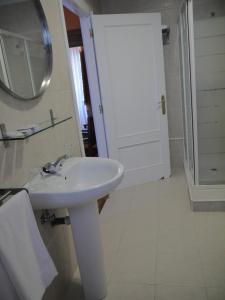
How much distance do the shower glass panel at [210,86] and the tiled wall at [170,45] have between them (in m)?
0.52

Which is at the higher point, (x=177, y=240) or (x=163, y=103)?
A: (x=163, y=103)

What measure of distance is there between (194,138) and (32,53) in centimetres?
158

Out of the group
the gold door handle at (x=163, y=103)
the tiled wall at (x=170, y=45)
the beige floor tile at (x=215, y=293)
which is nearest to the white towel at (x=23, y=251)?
the beige floor tile at (x=215, y=293)

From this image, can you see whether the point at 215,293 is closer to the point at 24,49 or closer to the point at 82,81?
the point at 24,49

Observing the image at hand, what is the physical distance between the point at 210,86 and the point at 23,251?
2.44 m

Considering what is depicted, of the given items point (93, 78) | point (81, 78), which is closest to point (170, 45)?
point (93, 78)

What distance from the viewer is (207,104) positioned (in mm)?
2645

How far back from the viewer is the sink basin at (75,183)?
113 centimetres

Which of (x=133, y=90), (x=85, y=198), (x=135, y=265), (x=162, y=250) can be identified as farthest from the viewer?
(x=133, y=90)

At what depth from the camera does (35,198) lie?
3.76 ft

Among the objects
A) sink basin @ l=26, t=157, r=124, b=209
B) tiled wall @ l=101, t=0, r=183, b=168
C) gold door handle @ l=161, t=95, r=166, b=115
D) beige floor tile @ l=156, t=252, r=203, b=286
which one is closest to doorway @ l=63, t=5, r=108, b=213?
tiled wall @ l=101, t=0, r=183, b=168

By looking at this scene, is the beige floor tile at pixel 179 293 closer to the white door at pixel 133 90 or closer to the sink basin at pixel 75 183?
the sink basin at pixel 75 183

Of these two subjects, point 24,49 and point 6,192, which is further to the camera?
point 24,49

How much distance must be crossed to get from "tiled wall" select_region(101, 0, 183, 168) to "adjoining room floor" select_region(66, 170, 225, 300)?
103 centimetres
